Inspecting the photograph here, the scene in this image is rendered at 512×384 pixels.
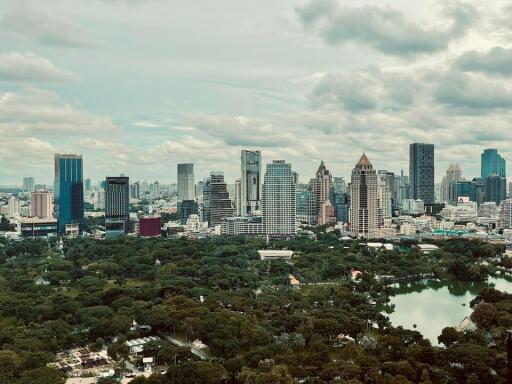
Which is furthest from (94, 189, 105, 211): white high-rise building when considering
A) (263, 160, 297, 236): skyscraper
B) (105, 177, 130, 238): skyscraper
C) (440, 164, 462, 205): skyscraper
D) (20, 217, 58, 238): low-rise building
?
(440, 164, 462, 205): skyscraper

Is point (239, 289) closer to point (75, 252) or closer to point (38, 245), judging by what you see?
point (75, 252)

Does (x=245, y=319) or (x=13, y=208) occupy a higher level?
(x=13, y=208)

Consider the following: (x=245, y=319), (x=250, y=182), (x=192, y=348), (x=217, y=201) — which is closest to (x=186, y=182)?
(x=250, y=182)

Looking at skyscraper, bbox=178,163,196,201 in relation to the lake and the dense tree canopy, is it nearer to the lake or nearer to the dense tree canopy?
the dense tree canopy

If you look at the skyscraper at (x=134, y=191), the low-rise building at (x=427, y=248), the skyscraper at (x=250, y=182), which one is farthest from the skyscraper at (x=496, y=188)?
the skyscraper at (x=134, y=191)

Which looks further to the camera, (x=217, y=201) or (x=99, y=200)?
(x=99, y=200)

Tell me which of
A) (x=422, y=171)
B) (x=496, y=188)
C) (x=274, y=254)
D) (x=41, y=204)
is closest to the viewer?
(x=274, y=254)

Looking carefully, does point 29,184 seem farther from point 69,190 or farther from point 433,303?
point 433,303

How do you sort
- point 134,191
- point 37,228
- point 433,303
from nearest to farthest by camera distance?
point 433,303 < point 37,228 < point 134,191

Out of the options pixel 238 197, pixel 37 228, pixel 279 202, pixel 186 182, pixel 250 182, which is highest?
pixel 186 182
